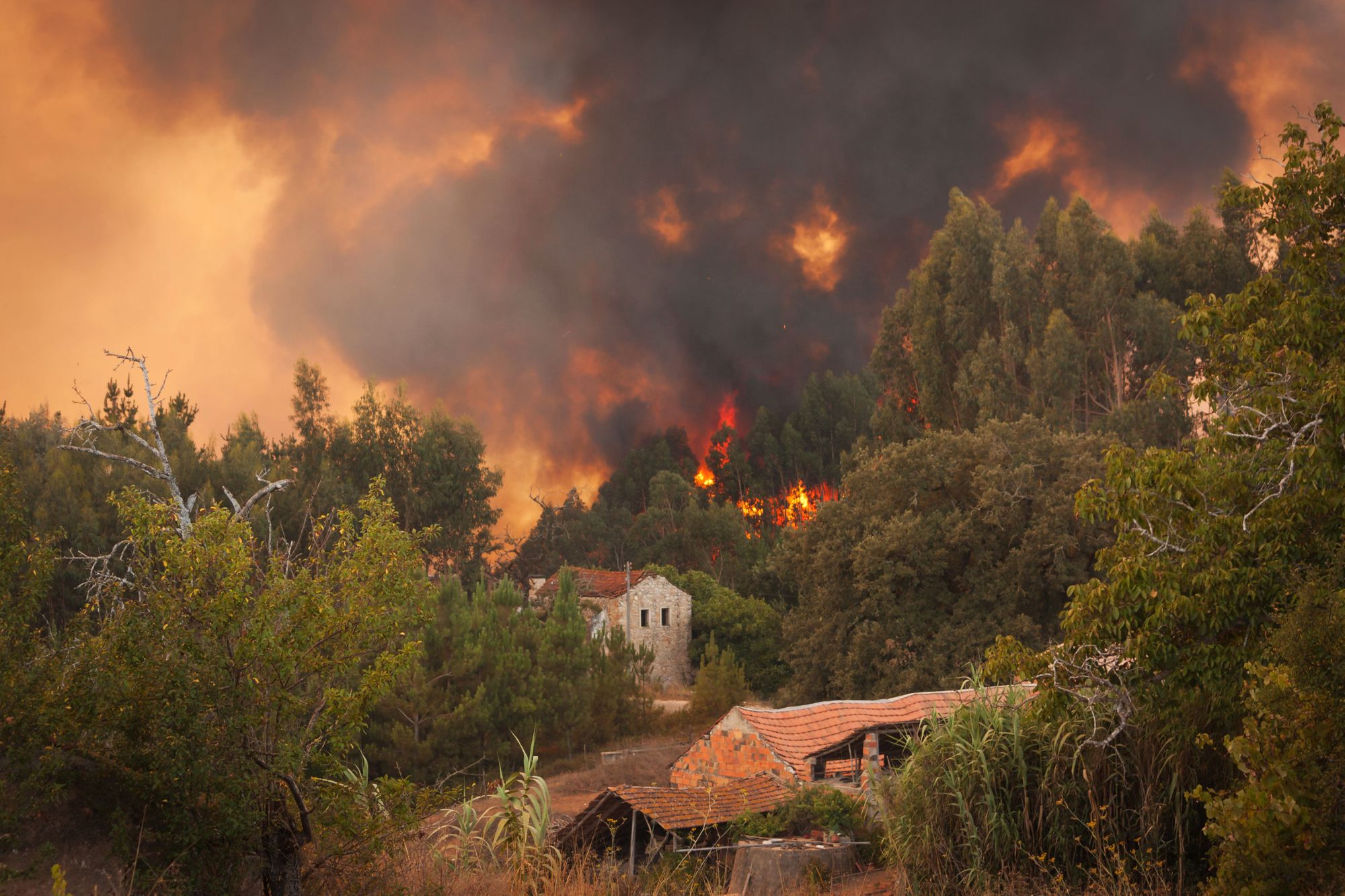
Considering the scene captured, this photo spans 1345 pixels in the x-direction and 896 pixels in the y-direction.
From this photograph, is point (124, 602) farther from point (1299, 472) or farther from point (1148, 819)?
point (1299, 472)

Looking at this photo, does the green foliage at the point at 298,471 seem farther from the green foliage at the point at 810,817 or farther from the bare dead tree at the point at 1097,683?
the bare dead tree at the point at 1097,683

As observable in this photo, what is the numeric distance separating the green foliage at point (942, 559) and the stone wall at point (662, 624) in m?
12.3

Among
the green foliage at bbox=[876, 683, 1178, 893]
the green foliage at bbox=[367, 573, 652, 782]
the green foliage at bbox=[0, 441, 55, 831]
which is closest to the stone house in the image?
the green foliage at bbox=[367, 573, 652, 782]

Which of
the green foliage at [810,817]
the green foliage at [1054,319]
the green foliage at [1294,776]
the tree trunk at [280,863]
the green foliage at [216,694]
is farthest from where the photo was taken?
the green foliage at [1054,319]

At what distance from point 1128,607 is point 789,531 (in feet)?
78.0

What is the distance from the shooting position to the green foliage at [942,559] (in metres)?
25.4

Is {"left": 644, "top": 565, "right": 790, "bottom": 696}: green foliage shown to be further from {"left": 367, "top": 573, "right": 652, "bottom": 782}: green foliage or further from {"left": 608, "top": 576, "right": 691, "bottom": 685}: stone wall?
{"left": 367, "top": 573, "right": 652, "bottom": 782}: green foliage

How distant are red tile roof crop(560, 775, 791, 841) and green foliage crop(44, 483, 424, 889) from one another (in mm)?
6678

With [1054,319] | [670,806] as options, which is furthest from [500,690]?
[1054,319]

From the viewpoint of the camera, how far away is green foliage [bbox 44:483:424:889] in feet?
18.6

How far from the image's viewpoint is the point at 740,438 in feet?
233

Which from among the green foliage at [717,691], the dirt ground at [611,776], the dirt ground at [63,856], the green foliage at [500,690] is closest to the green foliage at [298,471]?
the green foliage at [500,690]

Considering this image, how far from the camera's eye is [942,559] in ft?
87.7

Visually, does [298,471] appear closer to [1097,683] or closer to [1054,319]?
[1054,319]
